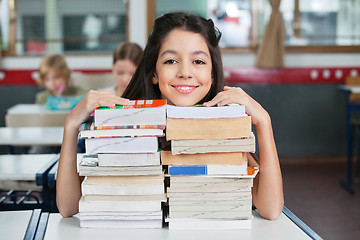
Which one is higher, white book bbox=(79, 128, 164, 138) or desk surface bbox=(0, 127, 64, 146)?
white book bbox=(79, 128, 164, 138)

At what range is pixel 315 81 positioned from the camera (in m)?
4.82

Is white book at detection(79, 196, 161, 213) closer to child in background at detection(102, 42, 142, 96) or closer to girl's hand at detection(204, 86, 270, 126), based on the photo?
girl's hand at detection(204, 86, 270, 126)

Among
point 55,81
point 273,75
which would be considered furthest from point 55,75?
point 273,75

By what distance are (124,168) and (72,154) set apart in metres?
0.27

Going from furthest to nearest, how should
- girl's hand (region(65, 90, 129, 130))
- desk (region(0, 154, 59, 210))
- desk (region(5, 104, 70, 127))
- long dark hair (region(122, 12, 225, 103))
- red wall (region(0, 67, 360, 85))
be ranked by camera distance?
red wall (region(0, 67, 360, 85)) → desk (region(5, 104, 70, 127)) → desk (region(0, 154, 59, 210)) → long dark hair (region(122, 12, 225, 103)) → girl's hand (region(65, 90, 129, 130))

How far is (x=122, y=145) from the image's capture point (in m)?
1.01

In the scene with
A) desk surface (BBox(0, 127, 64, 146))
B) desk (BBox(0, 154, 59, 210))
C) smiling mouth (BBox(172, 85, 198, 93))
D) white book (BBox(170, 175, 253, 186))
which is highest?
smiling mouth (BBox(172, 85, 198, 93))

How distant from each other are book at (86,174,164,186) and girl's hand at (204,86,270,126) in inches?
8.8

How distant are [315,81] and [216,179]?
13.3 ft

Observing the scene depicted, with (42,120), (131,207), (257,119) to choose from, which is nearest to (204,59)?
(257,119)

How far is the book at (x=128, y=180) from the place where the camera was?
104cm

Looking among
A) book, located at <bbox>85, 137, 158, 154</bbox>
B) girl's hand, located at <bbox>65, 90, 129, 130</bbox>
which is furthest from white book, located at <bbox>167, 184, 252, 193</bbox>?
girl's hand, located at <bbox>65, 90, 129, 130</bbox>

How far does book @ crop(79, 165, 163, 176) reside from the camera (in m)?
1.03

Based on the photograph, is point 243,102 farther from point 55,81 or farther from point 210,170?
point 55,81
